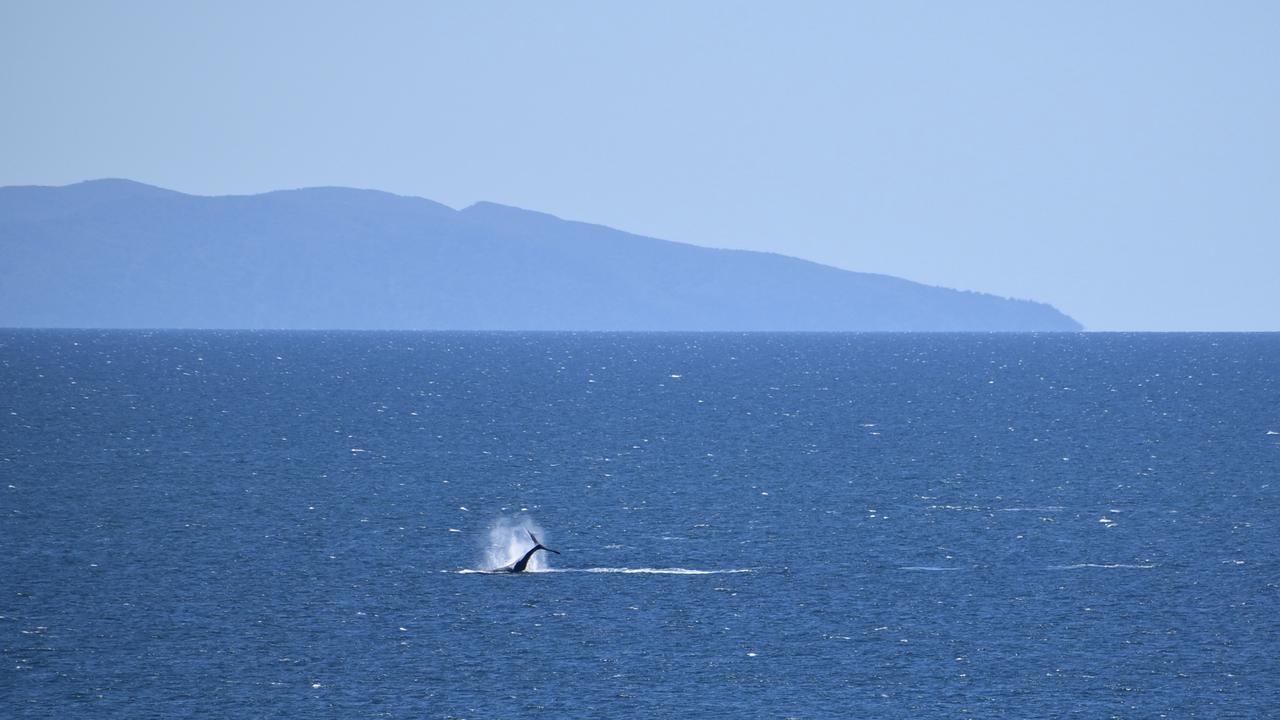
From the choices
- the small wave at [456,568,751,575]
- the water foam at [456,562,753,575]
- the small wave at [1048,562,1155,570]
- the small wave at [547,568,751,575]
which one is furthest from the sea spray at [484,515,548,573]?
the small wave at [1048,562,1155,570]

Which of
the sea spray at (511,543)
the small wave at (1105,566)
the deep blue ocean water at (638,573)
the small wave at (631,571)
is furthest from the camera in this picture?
the sea spray at (511,543)

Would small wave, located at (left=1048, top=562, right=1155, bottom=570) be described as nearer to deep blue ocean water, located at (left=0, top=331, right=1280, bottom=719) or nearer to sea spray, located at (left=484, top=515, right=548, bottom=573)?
deep blue ocean water, located at (left=0, top=331, right=1280, bottom=719)

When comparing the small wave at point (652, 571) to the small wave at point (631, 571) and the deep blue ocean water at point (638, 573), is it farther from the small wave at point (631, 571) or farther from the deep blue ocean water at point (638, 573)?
the deep blue ocean water at point (638, 573)

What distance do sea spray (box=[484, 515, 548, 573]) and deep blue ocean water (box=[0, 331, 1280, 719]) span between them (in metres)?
0.49

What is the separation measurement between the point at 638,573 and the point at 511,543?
27.7 ft

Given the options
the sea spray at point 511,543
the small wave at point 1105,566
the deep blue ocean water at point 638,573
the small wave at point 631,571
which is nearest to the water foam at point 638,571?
the small wave at point 631,571

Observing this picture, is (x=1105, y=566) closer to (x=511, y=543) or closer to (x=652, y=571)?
(x=652, y=571)

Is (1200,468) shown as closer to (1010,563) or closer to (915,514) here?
(915,514)

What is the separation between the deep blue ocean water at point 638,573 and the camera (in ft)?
138

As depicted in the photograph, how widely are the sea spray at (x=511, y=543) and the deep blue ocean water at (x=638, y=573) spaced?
1.60 feet

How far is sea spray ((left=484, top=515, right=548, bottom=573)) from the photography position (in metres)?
60.1

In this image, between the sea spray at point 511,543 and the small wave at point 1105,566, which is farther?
the sea spray at point 511,543

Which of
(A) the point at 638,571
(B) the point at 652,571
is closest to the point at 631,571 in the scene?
(A) the point at 638,571

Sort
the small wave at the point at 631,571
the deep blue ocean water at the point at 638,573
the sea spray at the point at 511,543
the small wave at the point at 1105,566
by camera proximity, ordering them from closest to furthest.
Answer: the deep blue ocean water at the point at 638,573
the small wave at the point at 631,571
the small wave at the point at 1105,566
the sea spray at the point at 511,543
